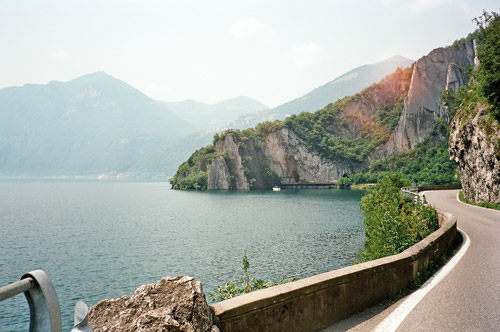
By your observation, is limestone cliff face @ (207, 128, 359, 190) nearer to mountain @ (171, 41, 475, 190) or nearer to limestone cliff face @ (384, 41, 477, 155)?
mountain @ (171, 41, 475, 190)

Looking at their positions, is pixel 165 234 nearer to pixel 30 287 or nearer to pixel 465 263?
pixel 465 263

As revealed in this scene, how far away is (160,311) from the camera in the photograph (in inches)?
163

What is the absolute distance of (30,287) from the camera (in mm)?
2352

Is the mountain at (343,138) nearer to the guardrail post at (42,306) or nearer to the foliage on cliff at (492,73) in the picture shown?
the foliage on cliff at (492,73)

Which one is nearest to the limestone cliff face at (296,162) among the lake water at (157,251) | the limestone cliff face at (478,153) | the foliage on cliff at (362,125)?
the foliage on cliff at (362,125)

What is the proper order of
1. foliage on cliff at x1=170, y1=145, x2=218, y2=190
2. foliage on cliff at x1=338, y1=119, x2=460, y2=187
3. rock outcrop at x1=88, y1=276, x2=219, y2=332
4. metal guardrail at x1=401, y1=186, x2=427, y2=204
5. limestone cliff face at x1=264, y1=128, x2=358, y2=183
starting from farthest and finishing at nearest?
limestone cliff face at x1=264, y1=128, x2=358, y2=183, foliage on cliff at x1=170, y1=145, x2=218, y2=190, foliage on cliff at x1=338, y1=119, x2=460, y2=187, metal guardrail at x1=401, y1=186, x2=427, y2=204, rock outcrop at x1=88, y1=276, x2=219, y2=332

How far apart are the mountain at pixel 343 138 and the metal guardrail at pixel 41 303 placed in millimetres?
150340

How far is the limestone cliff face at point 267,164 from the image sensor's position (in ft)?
510

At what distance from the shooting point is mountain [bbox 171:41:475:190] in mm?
154750

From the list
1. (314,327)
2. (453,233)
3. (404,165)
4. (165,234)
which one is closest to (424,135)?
(404,165)

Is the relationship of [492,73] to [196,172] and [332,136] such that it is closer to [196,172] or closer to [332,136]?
[196,172]

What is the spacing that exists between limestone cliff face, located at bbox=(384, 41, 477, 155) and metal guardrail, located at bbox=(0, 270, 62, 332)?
174m

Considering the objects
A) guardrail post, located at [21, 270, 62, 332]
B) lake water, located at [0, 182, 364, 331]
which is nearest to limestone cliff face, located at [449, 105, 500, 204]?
lake water, located at [0, 182, 364, 331]

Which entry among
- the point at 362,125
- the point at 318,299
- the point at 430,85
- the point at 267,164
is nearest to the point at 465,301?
the point at 318,299
